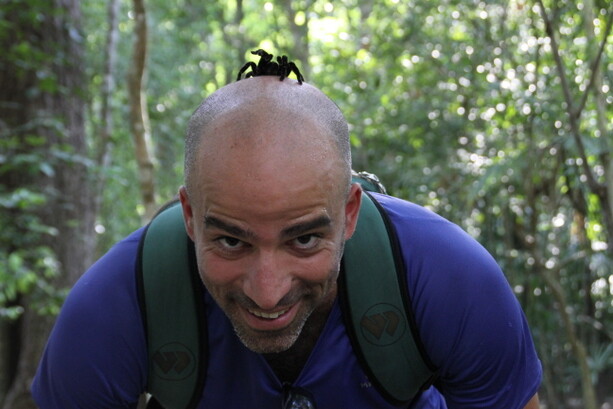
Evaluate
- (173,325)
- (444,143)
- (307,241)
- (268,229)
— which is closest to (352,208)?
(307,241)

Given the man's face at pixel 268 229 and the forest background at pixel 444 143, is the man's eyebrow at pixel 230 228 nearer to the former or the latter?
the man's face at pixel 268 229

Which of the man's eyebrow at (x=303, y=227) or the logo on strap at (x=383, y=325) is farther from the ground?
the man's eyebrow at (x=303, y=227)

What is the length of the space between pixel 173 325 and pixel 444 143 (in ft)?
14.9

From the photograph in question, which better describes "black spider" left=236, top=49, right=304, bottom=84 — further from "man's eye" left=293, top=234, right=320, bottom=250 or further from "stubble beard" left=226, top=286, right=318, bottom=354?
"stubble beard" left=226, top=286, right=318, bottom=354

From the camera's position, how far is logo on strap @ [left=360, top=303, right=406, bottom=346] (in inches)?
81.8

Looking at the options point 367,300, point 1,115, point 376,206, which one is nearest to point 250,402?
point 367,300

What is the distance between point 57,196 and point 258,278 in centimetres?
399

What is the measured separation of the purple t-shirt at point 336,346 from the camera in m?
2.09

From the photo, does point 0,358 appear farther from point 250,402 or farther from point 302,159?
point 302,159

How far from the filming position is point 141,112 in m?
5.89

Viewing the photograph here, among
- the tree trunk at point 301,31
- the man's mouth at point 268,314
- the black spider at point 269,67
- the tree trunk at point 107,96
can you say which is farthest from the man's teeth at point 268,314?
the tree trunk at point 301,31

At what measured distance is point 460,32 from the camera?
20.0ft

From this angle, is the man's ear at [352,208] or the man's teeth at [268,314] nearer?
the man's teeth at [268,314]

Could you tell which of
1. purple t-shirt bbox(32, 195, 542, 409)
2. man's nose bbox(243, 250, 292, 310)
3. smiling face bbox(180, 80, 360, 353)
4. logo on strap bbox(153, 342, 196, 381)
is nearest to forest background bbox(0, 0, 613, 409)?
purple t-shirt bbox(32, 195, 542, 409)
